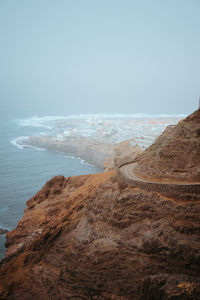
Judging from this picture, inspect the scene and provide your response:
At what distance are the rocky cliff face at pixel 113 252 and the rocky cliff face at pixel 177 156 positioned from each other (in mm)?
2062

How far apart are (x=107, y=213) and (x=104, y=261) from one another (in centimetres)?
331

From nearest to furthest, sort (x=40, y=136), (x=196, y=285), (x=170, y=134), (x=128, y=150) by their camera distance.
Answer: (x=196, y=285)
(x=170, y=134)
(x=128, y=150)
(x=40, y=136)

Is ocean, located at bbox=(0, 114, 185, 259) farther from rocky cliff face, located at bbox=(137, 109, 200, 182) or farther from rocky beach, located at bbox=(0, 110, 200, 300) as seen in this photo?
rocky cliff face, located at bbox=(137, 109, 200, 182)

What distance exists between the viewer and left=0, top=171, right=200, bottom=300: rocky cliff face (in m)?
13.1

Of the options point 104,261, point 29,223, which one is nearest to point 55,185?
point 29,223

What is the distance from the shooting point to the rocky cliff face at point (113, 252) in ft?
42.9

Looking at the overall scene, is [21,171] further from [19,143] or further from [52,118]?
[52,118]

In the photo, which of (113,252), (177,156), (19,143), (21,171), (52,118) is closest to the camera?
(113,252)

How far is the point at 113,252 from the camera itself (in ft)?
49.0

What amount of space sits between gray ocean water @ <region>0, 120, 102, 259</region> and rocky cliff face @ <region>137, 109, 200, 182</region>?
58.6ft

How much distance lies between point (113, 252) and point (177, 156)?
7835 mm

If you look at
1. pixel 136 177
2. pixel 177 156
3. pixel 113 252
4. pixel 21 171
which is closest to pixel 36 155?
pixel 21 171

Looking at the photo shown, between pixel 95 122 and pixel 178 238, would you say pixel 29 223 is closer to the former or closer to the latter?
pixel 178 238

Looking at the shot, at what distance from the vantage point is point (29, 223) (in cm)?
2241
